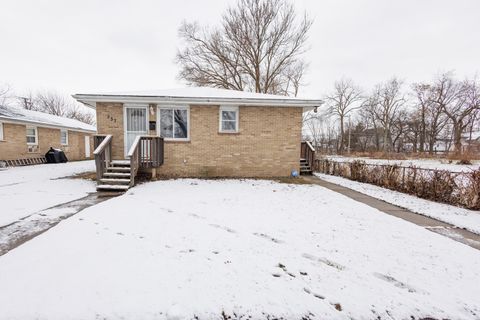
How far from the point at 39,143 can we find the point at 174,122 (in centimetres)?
1363

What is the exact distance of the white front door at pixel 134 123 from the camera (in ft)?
29.3

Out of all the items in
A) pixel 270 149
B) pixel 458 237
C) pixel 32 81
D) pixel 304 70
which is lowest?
pixel 458 237

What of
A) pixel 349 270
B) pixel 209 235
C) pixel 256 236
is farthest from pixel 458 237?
pixel 209 235

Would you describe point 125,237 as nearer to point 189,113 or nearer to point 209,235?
point 209,235

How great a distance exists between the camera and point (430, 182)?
666 centimetres

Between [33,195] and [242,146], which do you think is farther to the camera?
[242,146]

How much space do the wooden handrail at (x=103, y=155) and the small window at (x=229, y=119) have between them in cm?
464

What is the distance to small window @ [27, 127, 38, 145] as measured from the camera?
14.7 meters

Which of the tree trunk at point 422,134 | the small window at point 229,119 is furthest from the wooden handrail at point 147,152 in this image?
the tree trunk at point 422,134

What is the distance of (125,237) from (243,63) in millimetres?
22017

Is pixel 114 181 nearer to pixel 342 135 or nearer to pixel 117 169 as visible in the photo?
pixel 117 169

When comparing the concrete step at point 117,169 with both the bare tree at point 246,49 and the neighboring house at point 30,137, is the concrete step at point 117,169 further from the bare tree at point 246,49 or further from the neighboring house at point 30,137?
the bare tree at point 246,49

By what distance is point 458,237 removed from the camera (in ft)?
12.8

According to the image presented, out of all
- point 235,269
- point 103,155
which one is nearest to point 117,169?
point 103,155
